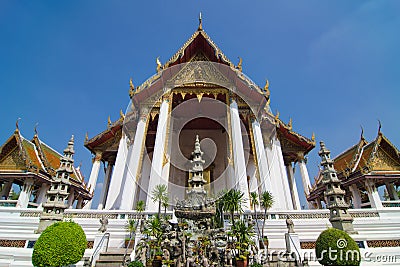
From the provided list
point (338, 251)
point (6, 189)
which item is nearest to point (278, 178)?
point (338, 251)

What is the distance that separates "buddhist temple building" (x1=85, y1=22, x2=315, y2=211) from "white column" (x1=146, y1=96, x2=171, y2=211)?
0.13ft

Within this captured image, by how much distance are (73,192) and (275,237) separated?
1077cm

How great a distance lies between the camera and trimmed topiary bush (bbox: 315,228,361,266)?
4.76 m

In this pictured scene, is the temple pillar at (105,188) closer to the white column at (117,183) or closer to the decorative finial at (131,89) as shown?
the white column at (117,183)

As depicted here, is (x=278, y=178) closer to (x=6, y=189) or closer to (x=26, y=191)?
(x=26, y=191)

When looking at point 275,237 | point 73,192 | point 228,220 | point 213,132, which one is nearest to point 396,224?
point 275,237

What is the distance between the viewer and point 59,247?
4992 mm

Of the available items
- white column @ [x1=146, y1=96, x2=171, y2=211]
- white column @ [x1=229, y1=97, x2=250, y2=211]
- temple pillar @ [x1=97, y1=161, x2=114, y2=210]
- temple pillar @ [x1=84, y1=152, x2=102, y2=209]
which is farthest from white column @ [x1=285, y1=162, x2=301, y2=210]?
temple pillar @ [x1=84, y1=152, x2=102, y2=209]

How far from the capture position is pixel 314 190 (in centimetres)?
1343

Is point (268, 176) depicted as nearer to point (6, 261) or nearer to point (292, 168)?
point (292, 168)

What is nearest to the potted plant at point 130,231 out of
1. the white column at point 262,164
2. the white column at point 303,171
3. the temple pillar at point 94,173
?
the white column at point 262,164

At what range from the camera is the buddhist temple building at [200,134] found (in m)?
10.2

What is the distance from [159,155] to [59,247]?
218 inches

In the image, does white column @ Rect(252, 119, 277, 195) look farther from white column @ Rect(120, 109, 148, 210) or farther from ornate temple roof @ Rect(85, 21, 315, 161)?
white column @ Rect(120, 109, 148, 210)
